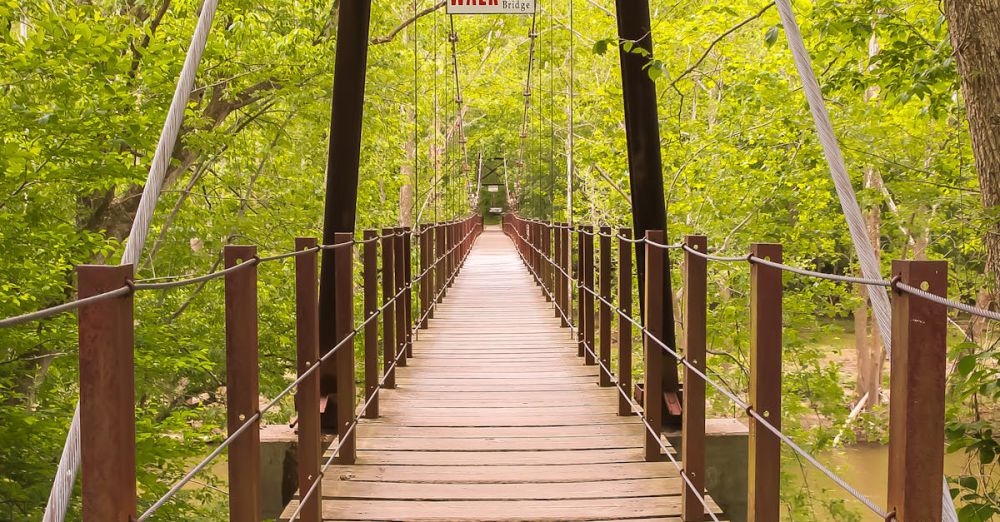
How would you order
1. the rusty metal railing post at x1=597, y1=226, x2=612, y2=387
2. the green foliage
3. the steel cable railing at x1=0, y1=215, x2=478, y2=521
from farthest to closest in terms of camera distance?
the green foliage → the rusty metal railing post at x1=597, y1=226, x2=612, y2=387 → the steel cable railing at x1=0, y1=215, x2=478, y2=521

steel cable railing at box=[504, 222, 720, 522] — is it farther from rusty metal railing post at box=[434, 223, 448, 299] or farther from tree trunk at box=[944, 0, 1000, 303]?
rusty metal railing post at box=[434, 223, 448, 299]

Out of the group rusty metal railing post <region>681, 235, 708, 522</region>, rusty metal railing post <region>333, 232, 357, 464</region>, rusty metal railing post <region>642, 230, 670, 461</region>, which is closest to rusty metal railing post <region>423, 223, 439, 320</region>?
rusty metal railing post <region>333, 232, 357, 464</region>

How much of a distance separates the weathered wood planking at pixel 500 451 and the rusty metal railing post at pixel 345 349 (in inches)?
3.4

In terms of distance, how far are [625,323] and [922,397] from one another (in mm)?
2822

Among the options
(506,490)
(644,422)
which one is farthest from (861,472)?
(506,490)

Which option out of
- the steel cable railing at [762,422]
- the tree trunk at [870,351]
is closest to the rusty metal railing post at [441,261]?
the steel cable railing at [762,422]

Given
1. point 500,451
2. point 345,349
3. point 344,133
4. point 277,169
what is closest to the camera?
point 345,349

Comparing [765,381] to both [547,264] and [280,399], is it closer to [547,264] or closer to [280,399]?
[280,399]

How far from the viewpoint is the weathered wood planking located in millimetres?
2811

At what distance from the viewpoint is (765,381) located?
6.69 ft

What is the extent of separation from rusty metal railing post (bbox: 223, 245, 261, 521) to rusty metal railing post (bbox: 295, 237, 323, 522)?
1.72 ft

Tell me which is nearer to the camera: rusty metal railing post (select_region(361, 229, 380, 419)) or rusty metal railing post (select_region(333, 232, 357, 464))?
rusty metal railing post (select_region(333, 232, 357, 464))

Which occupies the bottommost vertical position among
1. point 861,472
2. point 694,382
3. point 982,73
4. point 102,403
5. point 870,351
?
point 861,472

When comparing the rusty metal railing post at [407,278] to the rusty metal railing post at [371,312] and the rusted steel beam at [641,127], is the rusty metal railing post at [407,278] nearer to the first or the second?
the rusty metal railing post at [371,312]
